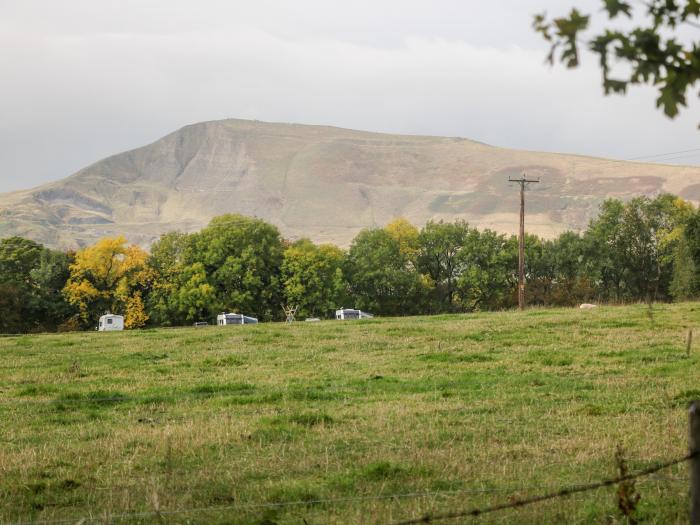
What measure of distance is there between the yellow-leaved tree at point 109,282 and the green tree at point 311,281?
18.5 m

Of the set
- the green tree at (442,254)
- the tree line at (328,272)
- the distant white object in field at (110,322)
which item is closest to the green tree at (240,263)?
the tree line at (328,272)

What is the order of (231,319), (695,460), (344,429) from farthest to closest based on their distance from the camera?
(231,319) → (344,429) → (695,460)

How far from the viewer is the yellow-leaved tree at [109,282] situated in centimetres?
10375

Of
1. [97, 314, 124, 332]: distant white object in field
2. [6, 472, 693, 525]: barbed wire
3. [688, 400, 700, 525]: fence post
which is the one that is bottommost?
[97, 314, 124, 332]: distant white object in field

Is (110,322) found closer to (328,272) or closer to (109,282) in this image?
(109,282)

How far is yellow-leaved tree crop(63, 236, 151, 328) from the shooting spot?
104m

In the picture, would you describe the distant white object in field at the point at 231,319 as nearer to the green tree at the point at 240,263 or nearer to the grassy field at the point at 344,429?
the green tree at the point at 240,263

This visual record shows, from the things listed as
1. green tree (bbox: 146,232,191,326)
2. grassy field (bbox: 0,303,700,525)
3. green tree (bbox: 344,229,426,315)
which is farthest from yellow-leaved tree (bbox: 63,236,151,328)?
grassy field (bbox: 0,303,700,525)

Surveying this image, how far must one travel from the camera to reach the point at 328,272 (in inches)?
4412

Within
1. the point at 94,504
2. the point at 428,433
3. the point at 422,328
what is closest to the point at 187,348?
the point at 422,328

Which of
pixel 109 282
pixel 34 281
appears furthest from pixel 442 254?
pixel 34 281

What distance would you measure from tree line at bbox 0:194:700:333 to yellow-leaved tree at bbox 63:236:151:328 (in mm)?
146

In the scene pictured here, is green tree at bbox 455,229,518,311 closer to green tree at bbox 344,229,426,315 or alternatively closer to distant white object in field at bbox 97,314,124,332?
green tree at bbox 344,229,426,315

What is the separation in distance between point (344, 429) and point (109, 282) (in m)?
97.1
